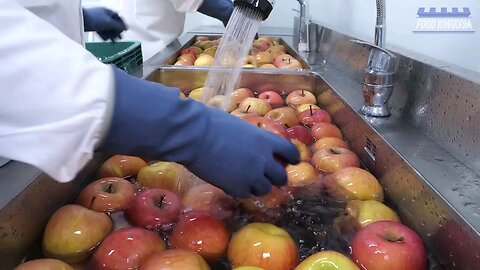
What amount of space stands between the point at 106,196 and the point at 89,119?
0.31 metres

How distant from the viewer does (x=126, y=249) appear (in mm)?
678

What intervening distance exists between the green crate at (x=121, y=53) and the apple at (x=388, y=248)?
84 cm

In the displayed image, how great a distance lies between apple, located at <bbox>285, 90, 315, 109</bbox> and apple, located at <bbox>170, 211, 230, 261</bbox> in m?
0.73

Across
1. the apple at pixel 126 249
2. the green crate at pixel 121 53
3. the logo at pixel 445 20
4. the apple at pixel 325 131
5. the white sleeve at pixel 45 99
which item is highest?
the white sleeve at pixel 45 99

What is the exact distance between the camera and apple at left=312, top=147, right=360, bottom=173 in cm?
94

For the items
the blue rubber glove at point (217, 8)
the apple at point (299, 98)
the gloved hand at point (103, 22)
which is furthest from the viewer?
the blue rubber glove at point (217, 8)

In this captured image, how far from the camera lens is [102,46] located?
5.55 ft

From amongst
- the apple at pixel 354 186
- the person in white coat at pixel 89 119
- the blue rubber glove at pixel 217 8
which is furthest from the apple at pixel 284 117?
the blue rubber glove at pixel 217 8

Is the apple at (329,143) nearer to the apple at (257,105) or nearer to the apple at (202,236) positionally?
the apple at (257,105)

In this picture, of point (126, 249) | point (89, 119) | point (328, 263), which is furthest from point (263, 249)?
point (89, 119)

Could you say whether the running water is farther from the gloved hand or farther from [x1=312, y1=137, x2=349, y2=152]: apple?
the gloved hand

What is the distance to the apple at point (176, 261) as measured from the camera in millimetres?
616

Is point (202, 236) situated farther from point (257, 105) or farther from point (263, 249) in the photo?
point (257, 105)

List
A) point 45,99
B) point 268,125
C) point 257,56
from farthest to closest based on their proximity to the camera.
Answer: point 257,56
point 268,125
point 45,99
